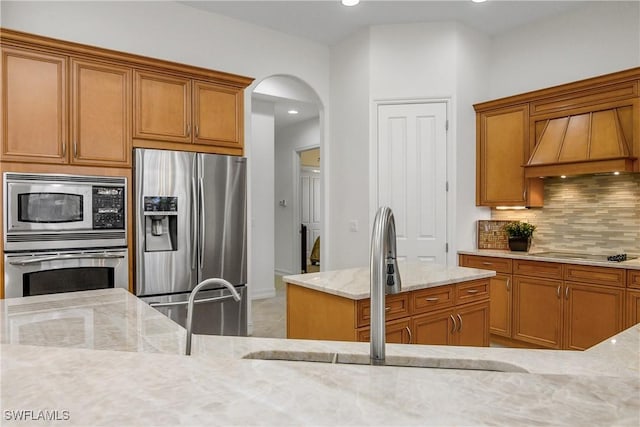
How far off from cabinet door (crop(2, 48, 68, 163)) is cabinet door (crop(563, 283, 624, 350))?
13.2ft

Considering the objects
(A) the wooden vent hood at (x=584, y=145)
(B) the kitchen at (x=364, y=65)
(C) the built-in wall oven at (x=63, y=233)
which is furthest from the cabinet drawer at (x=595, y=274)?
(C) the built-in wall oven at (x=63, y=233)

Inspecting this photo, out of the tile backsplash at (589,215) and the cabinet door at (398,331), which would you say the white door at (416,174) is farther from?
the cabinet door at (398,331)

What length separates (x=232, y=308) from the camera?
354 centimetres

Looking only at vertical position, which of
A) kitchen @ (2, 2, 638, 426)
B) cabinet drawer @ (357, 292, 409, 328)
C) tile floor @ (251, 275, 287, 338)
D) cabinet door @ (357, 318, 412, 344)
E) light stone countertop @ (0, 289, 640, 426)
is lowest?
tile floor @ (251, 275, 287, 338)

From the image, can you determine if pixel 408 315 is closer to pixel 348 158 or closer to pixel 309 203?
pixel 348 158

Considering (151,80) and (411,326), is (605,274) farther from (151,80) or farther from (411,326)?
(151,80)

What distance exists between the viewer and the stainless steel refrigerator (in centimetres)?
314

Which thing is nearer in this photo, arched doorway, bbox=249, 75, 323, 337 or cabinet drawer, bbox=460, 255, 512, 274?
cabinet drawer, bbox=460, 255, 512, 274

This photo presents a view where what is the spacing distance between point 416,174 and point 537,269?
1.46m

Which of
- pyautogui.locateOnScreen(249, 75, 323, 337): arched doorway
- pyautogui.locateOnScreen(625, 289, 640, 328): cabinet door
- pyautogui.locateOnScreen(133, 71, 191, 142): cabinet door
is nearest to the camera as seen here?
pyautogui.locateOnScreen(625, 289, 640, 328): cabinet door

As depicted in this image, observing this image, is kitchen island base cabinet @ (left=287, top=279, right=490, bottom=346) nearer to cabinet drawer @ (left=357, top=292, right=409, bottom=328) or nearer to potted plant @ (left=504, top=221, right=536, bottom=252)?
cabinet drawer @ (left=357, top=292, right=409, bottom=328)

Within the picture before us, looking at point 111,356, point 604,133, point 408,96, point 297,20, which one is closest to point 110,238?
point 111,356

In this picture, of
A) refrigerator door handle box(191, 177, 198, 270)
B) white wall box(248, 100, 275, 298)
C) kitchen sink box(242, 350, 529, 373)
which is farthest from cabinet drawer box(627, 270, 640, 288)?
white wall box(248, 100, 275, 298)

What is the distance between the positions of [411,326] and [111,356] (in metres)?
1.91
